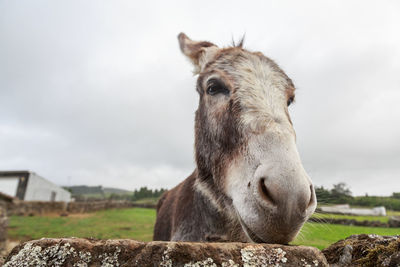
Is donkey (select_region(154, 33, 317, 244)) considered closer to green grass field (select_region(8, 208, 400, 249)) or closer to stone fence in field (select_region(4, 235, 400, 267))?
stone fence in field (select_region(4, 235, 400, 267))

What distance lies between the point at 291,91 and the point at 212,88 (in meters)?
1.08

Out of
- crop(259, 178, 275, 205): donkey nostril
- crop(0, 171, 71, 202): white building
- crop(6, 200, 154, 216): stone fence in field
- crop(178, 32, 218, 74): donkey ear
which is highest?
crop(178, 32, 218, 74): donkey ear

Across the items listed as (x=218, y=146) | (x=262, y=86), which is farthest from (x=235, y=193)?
(x=262, y=86)

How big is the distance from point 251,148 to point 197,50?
277cm

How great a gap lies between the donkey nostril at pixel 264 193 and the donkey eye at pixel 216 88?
1.50m

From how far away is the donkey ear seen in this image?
13.4ft

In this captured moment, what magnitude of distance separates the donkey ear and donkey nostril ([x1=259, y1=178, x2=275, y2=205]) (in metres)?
2.75

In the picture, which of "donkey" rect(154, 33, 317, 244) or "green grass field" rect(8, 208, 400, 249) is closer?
"donkey" rect(154, 33, 317, 244)

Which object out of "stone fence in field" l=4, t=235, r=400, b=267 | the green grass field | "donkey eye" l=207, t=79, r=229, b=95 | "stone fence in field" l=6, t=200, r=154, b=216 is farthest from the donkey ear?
"stone fence in field" l=6, t=200, r=154, b=216

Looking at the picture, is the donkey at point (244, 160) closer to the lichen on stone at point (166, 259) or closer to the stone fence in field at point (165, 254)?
the stone fence in field at point (165, 254)

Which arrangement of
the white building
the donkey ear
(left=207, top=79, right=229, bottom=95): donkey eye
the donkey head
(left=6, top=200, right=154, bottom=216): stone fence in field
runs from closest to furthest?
the donkey head < (left=207, top=79, right=229, bottom=95): donkey eye < the donkey ear < (left=6, top=200, right=154, bottom=216): stone fence in field < the white building

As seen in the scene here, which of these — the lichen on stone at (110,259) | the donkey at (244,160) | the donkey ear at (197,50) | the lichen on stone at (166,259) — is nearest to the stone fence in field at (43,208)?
the donkey ear at (197,50)

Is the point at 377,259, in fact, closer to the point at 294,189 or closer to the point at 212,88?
the point at 294,189

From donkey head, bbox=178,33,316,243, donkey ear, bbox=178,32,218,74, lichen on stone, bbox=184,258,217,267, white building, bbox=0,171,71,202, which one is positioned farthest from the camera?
white building, bbox=0,171,71,202
